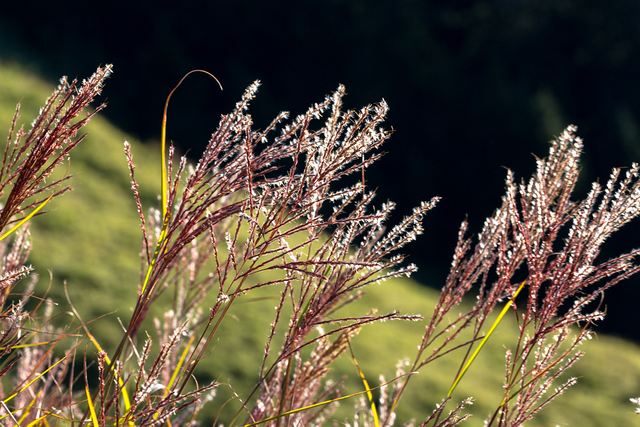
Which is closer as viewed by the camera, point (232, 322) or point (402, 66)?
point (232, 322)

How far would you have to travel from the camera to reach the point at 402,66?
54.5 feet

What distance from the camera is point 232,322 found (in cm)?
740

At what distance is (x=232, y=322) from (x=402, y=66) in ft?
39.1

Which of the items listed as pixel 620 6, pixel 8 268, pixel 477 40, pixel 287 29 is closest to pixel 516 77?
pixel 477 40

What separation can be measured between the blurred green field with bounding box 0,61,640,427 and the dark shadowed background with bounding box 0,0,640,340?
525 centimetres

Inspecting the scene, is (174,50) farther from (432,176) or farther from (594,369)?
(594,369)

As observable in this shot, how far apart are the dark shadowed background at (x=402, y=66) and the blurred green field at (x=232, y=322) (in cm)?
525

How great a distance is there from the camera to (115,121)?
50.1ft

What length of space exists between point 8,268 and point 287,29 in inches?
669

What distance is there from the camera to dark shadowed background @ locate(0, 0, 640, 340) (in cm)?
1507

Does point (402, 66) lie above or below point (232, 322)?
above

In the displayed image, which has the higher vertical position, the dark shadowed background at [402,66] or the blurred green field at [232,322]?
the dark shadowed background at [402,66]

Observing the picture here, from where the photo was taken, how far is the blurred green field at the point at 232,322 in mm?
6698

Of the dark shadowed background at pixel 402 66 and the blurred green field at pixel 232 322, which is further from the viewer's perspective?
the dark shadowed background at pixel 402 66
